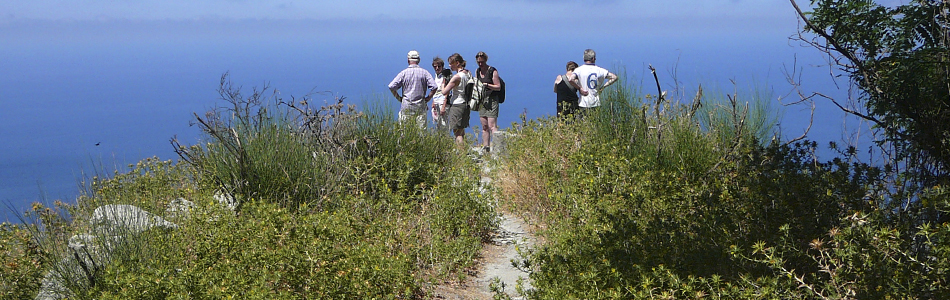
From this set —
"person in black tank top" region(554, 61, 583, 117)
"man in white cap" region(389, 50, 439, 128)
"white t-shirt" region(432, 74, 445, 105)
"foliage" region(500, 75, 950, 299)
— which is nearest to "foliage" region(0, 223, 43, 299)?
"foliage" region(500, 75, 950, 299)

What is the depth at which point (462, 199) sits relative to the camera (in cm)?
595

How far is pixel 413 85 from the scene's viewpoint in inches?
358

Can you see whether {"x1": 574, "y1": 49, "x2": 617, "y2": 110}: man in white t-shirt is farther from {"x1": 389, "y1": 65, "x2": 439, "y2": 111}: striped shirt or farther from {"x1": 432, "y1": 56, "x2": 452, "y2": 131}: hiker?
{"x1": 389, "y1": 65, "x2": 439, "y2": 111}: striped shirt

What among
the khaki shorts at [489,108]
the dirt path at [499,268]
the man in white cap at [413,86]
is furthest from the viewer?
the khaki shorts at [489,108]

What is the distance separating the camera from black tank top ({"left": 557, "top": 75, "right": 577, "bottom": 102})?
31.7ft

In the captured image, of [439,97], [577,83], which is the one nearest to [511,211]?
[577,83]

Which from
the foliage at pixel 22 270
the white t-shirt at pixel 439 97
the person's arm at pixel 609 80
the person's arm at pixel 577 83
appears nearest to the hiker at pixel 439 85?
the white t-shirt at pixel 439 97

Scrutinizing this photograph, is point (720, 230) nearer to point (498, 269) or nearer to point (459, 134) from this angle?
point (498, 269)

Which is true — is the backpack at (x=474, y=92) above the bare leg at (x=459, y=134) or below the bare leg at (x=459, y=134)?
above

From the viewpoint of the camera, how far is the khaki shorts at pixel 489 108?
9.75 metres

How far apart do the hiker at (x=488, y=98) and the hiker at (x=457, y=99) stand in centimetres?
19

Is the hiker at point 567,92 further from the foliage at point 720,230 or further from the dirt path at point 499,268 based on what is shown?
the dirt path at point 499,268

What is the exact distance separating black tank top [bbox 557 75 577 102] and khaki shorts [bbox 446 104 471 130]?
111 centimetres

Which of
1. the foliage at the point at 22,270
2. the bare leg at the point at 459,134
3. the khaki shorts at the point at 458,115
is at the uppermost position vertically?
the khaki shorts at the point at 458,115
